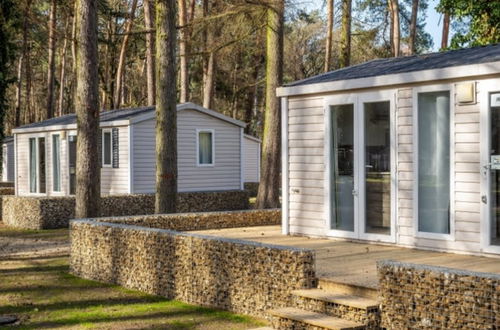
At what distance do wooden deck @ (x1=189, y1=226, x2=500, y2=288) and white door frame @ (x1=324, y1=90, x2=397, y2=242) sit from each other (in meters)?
0.17

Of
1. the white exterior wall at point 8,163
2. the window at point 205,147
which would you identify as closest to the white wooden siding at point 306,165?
the window at point 205,147

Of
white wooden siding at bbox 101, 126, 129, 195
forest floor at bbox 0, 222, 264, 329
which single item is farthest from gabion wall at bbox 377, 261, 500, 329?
white wooden siding at bbox 101, 126, 129, 195

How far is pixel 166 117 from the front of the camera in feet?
41.7

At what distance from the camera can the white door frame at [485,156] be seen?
27.3 ft

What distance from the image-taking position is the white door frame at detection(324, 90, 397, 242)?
951 centimetres

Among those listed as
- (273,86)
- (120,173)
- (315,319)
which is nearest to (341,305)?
(315,319)

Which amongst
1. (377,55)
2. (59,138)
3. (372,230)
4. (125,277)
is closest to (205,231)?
(125,277)

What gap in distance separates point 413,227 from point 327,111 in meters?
2.27

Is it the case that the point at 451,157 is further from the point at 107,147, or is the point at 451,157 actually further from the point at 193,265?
the point at 107,147

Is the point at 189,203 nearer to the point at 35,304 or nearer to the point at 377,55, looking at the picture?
the point at 35,304

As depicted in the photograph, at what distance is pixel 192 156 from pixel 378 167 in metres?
12.8

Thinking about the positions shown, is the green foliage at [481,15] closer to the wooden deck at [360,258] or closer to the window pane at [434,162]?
the window pane at [434,162]

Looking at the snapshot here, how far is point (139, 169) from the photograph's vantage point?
20.8 meters

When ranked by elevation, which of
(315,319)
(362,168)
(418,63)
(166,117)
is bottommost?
(315,319)
